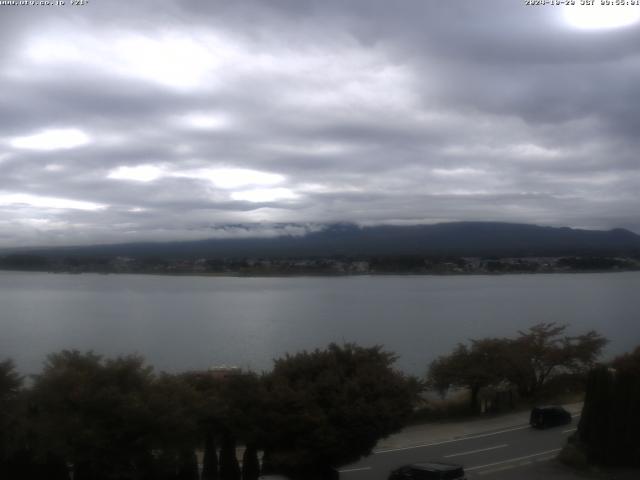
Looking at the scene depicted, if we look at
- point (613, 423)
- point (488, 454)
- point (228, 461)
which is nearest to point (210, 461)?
point (228, 461)

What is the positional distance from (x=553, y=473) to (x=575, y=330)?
48.1m

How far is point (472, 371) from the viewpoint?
30.6 m

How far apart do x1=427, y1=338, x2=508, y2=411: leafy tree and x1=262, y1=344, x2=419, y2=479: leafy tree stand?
1409 cm

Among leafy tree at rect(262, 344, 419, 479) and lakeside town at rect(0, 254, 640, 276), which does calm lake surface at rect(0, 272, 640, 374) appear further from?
leafy tree at rect(262, 344, 419, 479)

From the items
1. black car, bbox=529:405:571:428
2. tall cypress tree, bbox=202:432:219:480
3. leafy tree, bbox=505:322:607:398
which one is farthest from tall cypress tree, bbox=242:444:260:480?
leafy tree, bbox=505:322:607:398

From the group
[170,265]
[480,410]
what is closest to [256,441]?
[480,410]

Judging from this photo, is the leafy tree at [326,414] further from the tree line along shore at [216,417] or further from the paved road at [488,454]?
the paved road at [488,454]

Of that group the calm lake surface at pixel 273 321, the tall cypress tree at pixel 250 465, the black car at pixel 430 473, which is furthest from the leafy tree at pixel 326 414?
the calm lake surface at pixel 273 321

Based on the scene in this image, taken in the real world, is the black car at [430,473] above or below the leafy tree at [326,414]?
below

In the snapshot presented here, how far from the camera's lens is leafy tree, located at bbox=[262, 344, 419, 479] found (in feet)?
51.9

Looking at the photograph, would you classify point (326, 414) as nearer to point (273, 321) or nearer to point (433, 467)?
point (433, 467)

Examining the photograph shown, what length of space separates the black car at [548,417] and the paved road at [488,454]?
232mm

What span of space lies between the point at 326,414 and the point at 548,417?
1117 cm

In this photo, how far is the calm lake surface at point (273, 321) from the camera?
161ft
